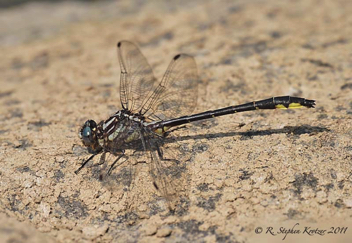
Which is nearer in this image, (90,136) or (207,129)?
(90,136)

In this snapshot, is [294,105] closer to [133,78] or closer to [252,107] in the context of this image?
[252,107]

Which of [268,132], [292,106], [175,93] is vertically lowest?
[268,132]

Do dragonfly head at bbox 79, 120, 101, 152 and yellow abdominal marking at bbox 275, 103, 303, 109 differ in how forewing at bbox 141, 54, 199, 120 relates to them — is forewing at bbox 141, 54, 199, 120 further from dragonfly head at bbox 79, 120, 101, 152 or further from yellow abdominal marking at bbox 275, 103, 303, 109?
yellow abdominal marking at bbox 275, 103, 303, 109

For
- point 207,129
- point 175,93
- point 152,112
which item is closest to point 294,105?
point 207,129

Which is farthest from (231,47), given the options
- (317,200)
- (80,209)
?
(80,209)

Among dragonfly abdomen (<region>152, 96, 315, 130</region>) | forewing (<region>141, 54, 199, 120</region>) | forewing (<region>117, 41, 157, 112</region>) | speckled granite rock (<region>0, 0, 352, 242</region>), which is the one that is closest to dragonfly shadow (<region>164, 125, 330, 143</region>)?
speckled granite rock (<region>0, 0, 352, 242</region>)

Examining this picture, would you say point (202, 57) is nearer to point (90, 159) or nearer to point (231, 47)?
point (231, 47)

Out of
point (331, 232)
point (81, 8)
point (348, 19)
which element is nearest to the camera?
point (331, 232)
